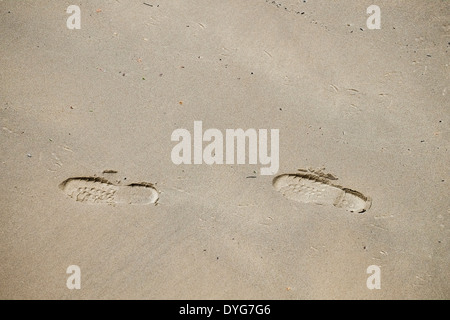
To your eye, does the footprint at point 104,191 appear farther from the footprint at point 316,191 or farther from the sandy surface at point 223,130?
the footprint at point 316,191

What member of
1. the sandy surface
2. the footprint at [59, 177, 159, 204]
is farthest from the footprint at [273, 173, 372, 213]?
the footprint at [59, 177, 159, 204]

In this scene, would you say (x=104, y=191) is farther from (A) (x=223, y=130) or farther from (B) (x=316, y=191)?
(B) (x=316, y=191)

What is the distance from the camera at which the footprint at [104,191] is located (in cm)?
273

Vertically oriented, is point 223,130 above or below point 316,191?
above

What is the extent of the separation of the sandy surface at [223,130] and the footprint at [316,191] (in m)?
0.07

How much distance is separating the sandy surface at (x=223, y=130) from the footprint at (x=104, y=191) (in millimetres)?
51

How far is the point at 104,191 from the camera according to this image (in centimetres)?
274

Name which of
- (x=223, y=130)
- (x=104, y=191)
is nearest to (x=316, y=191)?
(x=223, y=130)

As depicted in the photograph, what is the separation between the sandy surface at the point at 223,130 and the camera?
9.00 ft

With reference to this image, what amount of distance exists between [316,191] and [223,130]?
1.07m

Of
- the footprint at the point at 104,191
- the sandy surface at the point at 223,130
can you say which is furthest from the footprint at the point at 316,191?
the footprint at the point at 104,191

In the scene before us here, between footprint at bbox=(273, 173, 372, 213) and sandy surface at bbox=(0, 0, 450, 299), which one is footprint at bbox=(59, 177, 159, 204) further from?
footprint at bbox=(273, 173, 372, 213)

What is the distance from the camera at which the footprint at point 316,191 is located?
2.75 m

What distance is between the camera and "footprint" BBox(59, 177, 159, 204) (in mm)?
2729
